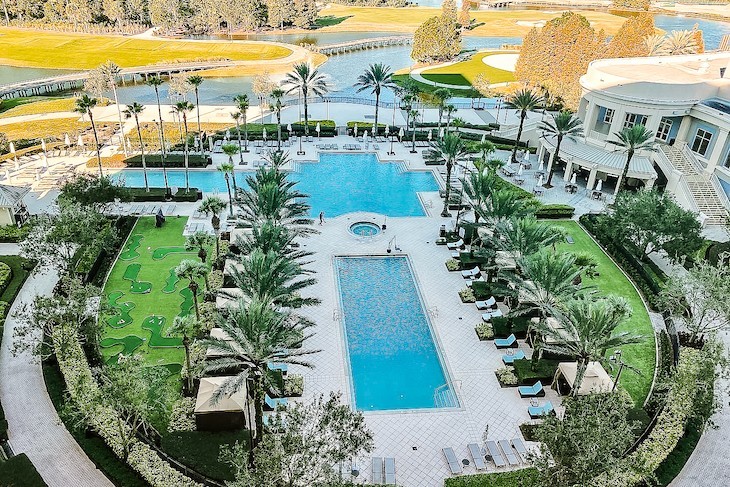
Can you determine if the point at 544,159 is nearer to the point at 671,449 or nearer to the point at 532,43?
the point at 532,43

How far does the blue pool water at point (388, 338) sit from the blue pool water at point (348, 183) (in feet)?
31.2

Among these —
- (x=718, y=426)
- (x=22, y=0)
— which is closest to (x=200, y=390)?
(x=718, y=426)

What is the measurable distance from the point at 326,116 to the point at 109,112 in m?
27.7

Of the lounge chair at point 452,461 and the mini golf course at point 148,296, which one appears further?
the mini golf course at point 148,296

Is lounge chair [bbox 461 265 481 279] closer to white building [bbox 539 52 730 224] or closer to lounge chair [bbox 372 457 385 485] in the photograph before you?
lounge chair [bbox 372 457 385 485]

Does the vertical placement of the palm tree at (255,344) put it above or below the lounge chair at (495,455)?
above

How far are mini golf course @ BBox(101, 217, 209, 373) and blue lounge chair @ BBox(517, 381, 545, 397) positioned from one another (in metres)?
18.1

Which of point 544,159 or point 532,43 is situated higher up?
point 532,43

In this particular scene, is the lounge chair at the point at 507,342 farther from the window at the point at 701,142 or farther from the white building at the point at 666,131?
the window at the point at 701,142

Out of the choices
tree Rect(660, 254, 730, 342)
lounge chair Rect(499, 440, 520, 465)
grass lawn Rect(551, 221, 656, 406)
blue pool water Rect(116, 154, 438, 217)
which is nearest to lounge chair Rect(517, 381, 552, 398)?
lounge chair Rect(499, 440, 520, 465)

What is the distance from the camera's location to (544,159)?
57.2m

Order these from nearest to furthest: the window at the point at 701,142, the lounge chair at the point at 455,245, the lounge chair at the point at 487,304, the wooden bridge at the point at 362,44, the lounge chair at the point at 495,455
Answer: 1. the lounge chair at the point at 495,455
2. the lounge chair at the point at 487,304
3. the lounge chair at the point at 455,245
4. the window at the point at 701,142
5. the wooden bridge at the point at 362,44

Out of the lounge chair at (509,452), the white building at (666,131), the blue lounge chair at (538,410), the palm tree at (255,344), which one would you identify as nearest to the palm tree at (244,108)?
the white building at (666,131)

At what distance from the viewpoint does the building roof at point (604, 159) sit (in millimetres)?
48656
